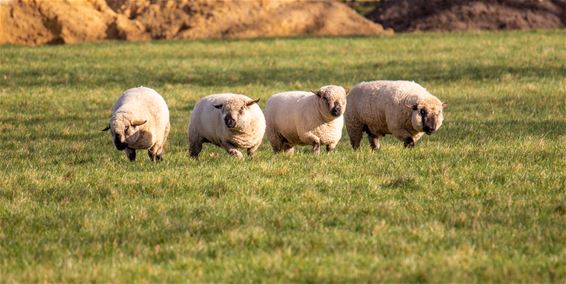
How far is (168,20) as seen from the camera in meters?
51.9

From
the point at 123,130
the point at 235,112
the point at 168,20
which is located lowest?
the point at 168,20

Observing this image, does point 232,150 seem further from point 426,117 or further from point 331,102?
point 426,117

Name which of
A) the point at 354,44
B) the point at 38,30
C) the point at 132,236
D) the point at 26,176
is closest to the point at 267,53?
the point at 354,44

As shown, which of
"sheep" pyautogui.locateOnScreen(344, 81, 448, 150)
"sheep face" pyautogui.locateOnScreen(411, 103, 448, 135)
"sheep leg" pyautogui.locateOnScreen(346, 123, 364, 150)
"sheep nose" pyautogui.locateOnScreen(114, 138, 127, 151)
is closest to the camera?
"sheep nose" pyautogui.locateOnScreen(114, 138, 127, 151)

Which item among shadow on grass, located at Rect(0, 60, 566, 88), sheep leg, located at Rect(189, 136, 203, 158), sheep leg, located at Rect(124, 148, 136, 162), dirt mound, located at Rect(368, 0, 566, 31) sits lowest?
dirt mound, located at Rect(368, 0, 566, 31)

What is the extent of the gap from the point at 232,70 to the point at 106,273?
27.6 metres

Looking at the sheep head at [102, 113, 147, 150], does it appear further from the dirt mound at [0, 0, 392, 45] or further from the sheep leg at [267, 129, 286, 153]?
the dirt mound at [0, 0, 392, 45]

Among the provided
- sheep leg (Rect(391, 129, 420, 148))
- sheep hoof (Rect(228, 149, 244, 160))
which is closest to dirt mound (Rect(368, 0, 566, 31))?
sheep leg (Rect(391, 129, 420, 148))

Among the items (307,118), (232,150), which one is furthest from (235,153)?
(307,118)

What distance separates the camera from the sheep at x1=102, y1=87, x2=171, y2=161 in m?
16.9

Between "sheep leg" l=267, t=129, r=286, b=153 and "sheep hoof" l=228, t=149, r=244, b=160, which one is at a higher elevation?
"sheep hoof" l=228, t=149, r=244, b=160

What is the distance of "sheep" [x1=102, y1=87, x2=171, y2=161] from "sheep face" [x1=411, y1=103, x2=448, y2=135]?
4.51 meters

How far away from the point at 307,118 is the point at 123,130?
129 inches

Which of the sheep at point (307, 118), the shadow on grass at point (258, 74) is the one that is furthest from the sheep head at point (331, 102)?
the shadow on grass at point (258, 74)
